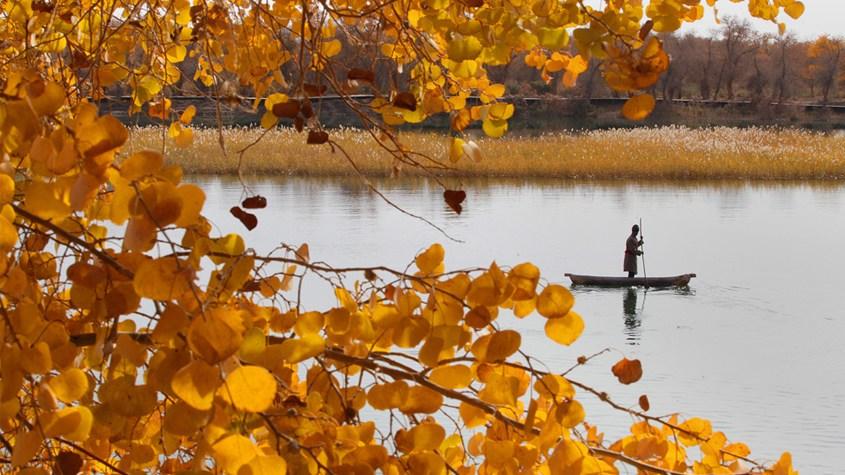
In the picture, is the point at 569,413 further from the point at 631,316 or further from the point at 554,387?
the point at 631,316

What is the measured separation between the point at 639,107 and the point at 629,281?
7116mm

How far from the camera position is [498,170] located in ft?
47.5

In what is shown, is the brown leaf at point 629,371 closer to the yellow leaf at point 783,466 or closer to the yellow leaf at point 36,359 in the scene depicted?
the yellow leaf at point 783,466

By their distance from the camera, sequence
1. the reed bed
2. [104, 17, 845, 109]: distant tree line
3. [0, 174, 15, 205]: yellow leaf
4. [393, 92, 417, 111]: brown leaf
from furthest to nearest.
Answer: [104, 17, 845, 109]: distant tree line
the reed bed
[393, 92, 417, 111]: brown leaf
[0, 174, 15, 205]: yellow leaf

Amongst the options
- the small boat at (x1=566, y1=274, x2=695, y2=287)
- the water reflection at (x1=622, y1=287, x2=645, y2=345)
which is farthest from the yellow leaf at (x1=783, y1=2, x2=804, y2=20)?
the small boat at (x1=566, y1=274, x2=695, y2=287)

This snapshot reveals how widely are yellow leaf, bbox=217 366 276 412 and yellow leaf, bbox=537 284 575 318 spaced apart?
1.08ft

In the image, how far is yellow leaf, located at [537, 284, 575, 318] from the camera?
963 millimetres

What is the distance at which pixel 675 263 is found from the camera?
9.23 m

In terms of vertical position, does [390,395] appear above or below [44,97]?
below

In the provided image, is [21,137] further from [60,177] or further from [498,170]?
[498,170]

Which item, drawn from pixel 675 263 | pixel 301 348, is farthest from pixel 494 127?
pixel 675 263

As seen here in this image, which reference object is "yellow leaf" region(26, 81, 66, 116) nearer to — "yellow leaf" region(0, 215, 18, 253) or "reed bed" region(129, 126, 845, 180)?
"yellow leaf" region(0, 215, 18, 253)

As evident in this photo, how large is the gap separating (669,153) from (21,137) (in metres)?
14.9

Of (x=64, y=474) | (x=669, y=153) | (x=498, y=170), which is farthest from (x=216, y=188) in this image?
(x=64, y=474)
